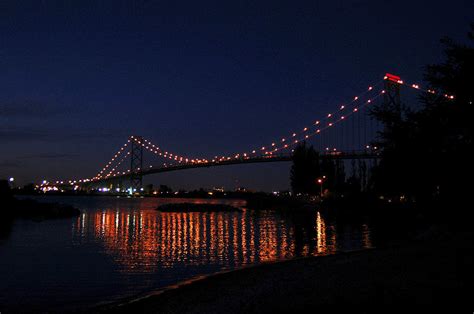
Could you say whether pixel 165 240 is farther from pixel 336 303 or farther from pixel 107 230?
pixel 336 303

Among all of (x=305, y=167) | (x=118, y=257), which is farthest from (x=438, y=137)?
(x=305, y=167)

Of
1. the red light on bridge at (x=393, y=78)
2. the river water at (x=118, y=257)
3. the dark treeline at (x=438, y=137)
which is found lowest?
the river water at (x=118, y=257)

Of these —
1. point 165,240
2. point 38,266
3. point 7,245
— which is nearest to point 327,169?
point 165,240

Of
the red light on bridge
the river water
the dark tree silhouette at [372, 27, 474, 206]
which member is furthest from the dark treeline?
the red light on bridge

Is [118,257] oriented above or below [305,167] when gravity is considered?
below

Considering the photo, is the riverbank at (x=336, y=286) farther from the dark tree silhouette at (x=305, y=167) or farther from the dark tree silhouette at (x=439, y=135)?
the dark tree silhouette at (x=305, y=167)

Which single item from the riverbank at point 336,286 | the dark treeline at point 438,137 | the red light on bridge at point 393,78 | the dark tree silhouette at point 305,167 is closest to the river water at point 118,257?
the riverbank at point 336,286

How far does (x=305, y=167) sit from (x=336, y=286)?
61381 millimetres

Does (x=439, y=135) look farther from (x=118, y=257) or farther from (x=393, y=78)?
(x=393, y=78)

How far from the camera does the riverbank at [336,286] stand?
25.5ft

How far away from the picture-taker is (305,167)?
7025 centimetres

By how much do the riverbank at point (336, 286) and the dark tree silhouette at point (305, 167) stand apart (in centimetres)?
5651

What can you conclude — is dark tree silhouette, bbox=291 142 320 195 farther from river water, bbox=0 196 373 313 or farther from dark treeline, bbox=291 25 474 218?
dark treeline, bbox=291 25 474 218

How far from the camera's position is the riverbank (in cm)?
777
